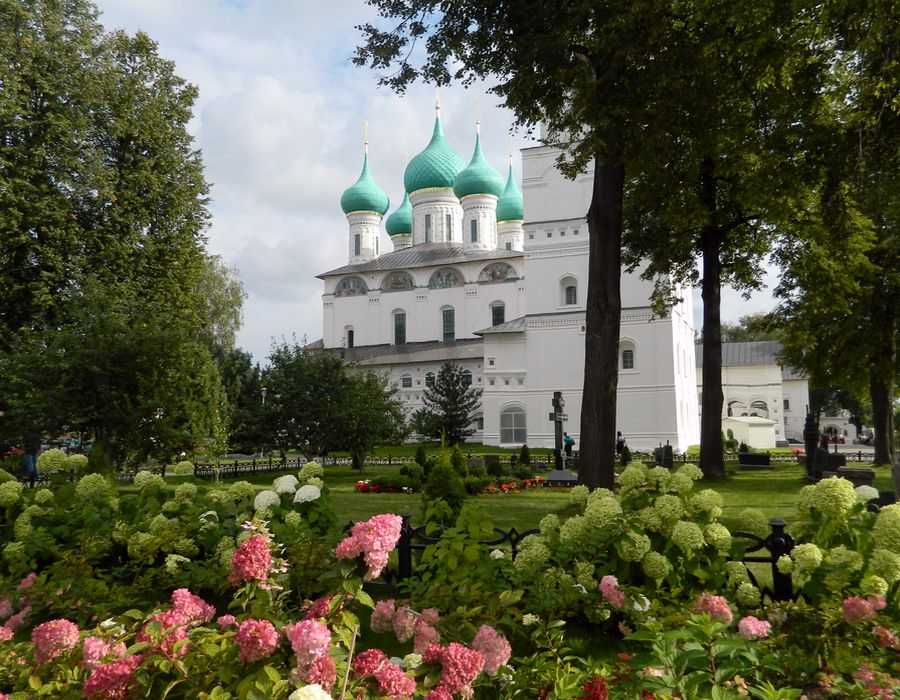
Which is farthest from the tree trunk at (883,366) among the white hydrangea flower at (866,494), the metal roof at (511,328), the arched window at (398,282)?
the arched window at (398,282)

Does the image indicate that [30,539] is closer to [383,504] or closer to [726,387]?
[383,504]

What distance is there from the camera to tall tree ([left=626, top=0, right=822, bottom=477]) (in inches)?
357

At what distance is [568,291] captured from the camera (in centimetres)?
3700

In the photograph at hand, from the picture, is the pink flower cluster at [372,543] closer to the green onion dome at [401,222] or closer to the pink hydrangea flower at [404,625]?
the pink hydrangea flower at [404,625]

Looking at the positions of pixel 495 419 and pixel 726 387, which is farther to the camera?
pixel 726 387

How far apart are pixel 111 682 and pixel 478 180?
52.2 meters

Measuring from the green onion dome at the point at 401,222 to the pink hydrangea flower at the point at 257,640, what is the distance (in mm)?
58686

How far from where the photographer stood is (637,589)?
4.49 m

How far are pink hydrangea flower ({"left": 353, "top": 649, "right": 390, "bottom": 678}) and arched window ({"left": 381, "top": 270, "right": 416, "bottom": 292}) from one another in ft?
168

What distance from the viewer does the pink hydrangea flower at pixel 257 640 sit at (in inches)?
95.9

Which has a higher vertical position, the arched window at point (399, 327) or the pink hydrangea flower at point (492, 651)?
the arched window at point (399, 327)

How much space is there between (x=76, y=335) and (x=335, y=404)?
308 inches

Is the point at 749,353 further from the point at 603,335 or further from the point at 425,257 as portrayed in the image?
the point at 603,335

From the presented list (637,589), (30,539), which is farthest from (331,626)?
(30,539)
